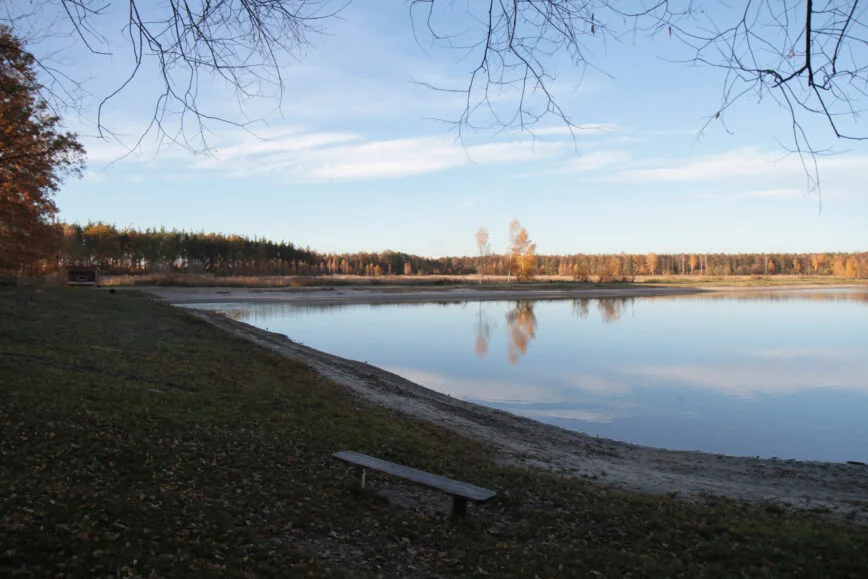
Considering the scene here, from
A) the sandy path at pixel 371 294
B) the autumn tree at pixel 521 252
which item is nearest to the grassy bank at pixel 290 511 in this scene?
the sandy path at pixel 371 294

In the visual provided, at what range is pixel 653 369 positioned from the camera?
22484 mm

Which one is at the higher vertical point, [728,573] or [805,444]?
[728,573]

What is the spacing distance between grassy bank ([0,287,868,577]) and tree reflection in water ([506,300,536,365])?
53.2 feet

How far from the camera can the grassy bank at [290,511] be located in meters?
4.88

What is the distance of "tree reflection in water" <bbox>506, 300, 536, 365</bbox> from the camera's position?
27.2 meters

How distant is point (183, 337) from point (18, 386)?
10.6 metres

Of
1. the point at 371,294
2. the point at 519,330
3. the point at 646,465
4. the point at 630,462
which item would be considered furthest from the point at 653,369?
the point at 371,294

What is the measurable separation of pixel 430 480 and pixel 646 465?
5750 millimetres

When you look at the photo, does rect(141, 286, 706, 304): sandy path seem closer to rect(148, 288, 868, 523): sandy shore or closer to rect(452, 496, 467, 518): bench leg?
rect(148, 288, 868, 523): sandy shore

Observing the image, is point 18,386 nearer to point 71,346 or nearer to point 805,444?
point 71,346

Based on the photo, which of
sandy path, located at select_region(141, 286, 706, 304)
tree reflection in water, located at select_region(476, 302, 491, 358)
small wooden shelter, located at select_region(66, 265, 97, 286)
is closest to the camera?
tree reflection in water, located at select_region(476, 302, 491, 358)

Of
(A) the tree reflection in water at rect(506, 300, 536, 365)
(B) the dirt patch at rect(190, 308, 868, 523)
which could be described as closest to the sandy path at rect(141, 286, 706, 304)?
(A) the tree reflection in water at rect(506, 300, 536, 365)

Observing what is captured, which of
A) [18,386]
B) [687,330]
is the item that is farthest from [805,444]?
[687,330]

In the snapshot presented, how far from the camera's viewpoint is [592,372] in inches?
861
